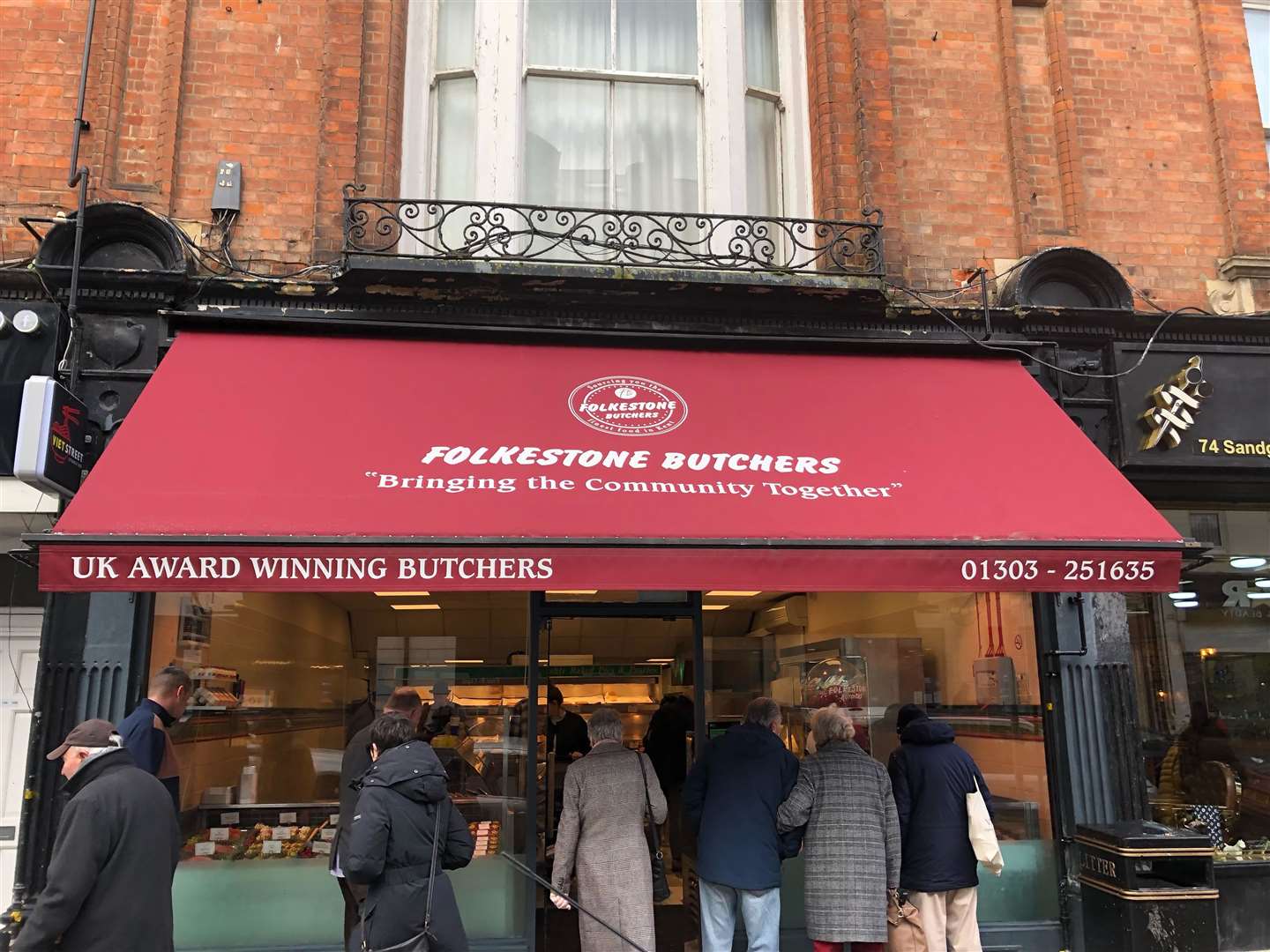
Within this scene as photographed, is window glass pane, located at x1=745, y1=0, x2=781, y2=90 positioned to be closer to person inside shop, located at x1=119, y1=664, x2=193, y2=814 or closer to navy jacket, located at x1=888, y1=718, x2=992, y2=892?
navy jacket, located at x1=888, y1=718, x2=992, y2=892

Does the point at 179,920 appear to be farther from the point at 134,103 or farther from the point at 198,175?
the point at 134,103

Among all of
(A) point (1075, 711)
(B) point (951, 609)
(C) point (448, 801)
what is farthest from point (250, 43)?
(A) point (1075, 711)

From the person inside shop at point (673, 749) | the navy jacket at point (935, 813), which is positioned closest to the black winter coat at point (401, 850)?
the navy jacket at point (935, 813)

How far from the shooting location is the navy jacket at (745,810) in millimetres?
5273

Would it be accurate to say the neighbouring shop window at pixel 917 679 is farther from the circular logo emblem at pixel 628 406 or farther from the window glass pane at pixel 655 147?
the window glass pane at pixel 655 147

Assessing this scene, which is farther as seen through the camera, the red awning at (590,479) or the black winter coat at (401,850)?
the red awning at (590,479)

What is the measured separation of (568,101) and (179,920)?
248 inches

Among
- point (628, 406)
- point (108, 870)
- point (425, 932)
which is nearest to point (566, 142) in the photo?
point (628, 406)

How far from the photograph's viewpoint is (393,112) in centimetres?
719

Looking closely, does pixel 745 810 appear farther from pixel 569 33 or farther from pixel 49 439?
pixel 569 33

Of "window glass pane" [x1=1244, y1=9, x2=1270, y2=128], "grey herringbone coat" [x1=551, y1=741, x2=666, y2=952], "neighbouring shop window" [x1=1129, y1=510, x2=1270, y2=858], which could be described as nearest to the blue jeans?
"grey herringbone coat" [x1=551, y1=741, x2=666, y2=952]

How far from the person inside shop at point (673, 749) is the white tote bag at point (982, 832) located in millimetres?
2221

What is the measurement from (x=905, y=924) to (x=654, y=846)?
146 cm

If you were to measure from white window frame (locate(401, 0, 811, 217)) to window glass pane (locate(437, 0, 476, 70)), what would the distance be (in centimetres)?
6
